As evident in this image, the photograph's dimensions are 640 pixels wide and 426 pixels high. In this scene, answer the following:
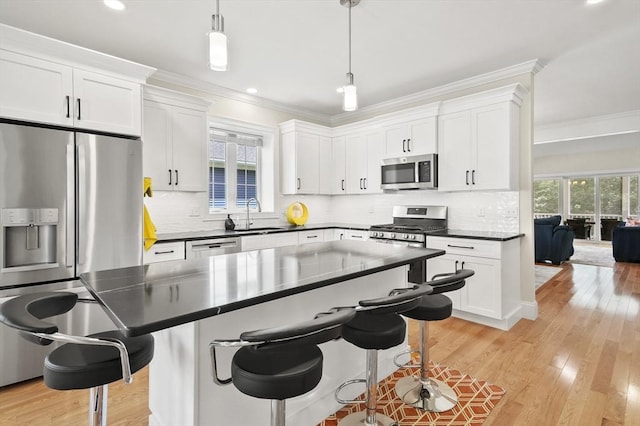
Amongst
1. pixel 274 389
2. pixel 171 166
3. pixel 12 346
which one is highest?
pixel 171 166

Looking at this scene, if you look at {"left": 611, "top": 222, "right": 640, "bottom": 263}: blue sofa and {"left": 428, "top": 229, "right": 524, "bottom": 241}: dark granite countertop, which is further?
{"left": 611, "top": 222, "right": 640, "bottom": 263}: blue sofa

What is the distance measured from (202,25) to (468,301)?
3753mm

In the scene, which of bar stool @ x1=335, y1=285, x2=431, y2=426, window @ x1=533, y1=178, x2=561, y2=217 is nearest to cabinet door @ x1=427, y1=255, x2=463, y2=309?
bar stool @ x1=335, y1=285, x2=431, y2=426

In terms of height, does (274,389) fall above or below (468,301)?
above

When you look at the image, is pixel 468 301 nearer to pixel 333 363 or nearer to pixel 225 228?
pixel 333 363

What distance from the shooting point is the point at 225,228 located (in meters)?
4.42

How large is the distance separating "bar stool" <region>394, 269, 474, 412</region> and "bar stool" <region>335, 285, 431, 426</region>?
10.9 inches

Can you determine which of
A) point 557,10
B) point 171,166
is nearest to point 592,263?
point 557,10

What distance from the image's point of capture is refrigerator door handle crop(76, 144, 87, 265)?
8.66 feet

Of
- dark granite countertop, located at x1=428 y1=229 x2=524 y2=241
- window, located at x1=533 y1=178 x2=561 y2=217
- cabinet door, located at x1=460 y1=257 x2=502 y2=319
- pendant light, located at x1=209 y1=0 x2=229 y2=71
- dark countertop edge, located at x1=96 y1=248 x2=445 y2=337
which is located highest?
pendant light, located at x1=209 y1=0 x2=229 y2=71

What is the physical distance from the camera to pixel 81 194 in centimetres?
265

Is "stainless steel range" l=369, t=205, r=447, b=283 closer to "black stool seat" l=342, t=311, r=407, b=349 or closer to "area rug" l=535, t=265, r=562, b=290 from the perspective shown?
"area rug" l=535, t=265, r=562, b=290

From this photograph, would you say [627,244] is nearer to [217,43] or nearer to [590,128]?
[590,128]

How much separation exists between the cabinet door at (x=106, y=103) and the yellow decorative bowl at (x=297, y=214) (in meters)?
2.51
